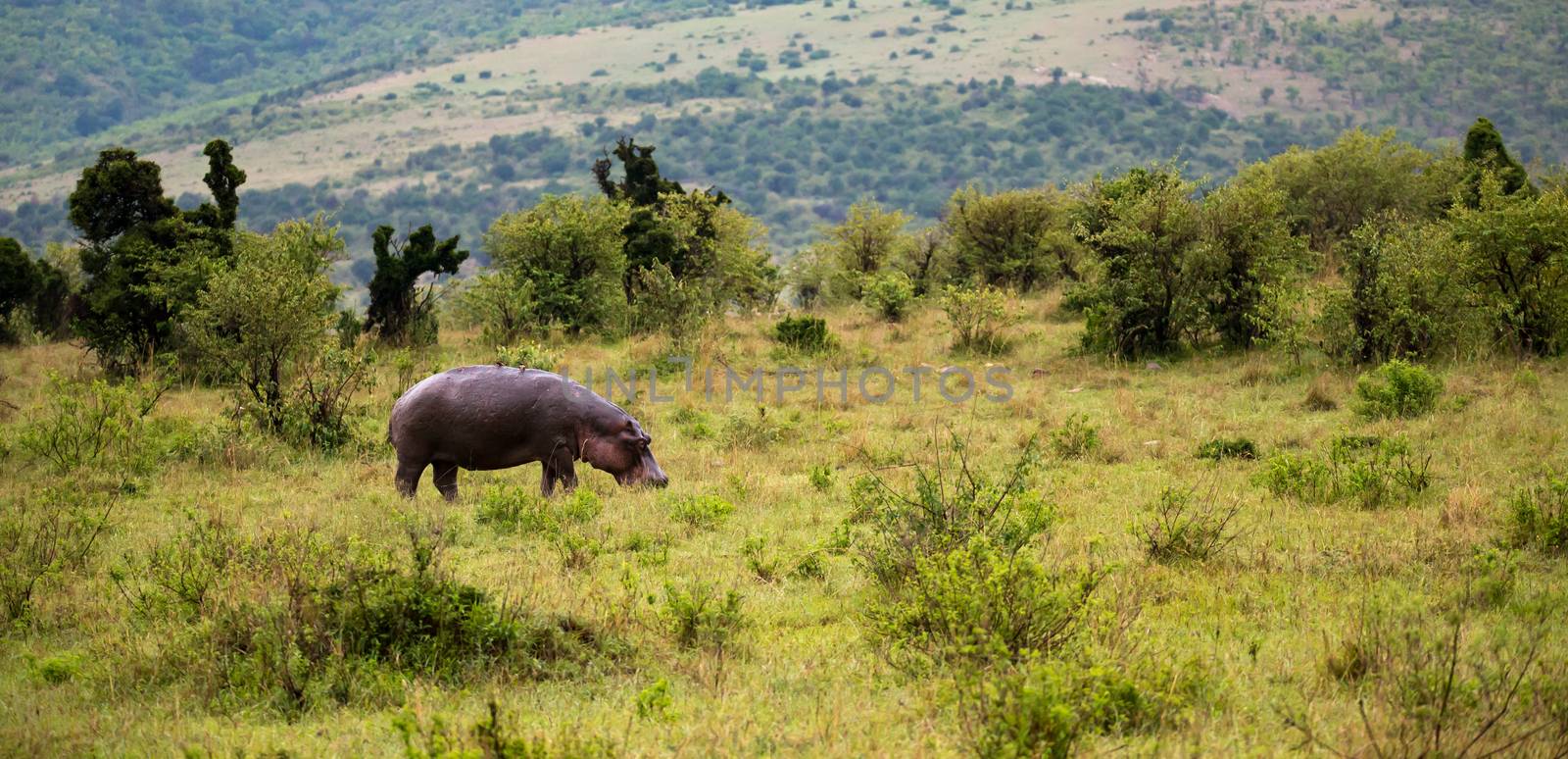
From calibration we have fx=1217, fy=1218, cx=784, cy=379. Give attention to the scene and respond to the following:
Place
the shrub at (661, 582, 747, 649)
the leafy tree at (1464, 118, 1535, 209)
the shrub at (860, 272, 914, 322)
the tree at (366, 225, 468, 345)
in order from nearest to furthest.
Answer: the shrub at (661, 582, 747, 649), the tree at (366, 225, 468, 345), the leafy tree at (1464, 118, 1535, 209), the shrub at (860, 272, 914, 322)

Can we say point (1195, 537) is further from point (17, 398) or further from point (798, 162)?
point (798, 162)

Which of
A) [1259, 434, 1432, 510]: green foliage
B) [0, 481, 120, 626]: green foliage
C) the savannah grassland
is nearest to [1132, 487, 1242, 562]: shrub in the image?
the savannah grassland

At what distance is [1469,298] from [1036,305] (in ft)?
27.1

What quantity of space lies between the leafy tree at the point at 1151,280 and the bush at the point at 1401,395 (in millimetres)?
4343

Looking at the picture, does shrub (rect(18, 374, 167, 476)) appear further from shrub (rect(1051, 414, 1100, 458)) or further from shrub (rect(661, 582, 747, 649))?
shrub (rect(1051, 414, 1100, 458))

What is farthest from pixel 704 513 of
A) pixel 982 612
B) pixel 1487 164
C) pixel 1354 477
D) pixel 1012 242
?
pixel 1487 164

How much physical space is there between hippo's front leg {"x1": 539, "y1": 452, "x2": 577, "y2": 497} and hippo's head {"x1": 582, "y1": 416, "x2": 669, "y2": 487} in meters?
0.17

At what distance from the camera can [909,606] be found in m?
6.69

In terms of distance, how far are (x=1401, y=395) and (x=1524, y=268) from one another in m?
4.33

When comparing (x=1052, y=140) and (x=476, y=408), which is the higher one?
(x=476, y=408)

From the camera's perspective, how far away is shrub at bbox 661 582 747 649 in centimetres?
679

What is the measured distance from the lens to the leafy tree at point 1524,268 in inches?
607

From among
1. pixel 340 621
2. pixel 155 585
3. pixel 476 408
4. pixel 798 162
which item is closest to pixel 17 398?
pixel 476 408

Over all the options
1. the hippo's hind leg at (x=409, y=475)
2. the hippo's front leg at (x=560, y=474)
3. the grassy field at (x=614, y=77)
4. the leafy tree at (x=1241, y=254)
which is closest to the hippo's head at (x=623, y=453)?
the hippo's front leg at (x=560, y=474)
